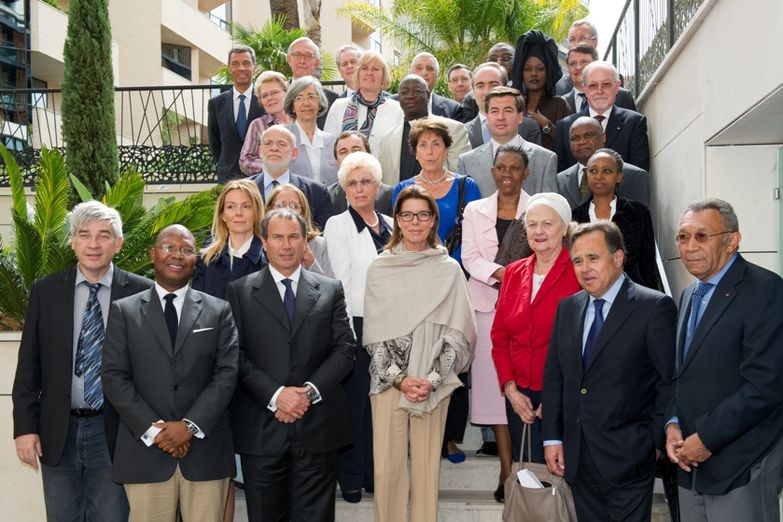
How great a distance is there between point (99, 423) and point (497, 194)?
9.60ft

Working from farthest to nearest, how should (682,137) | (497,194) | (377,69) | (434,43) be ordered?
(434,43) → (377,69) → (682,137) → (497,194)

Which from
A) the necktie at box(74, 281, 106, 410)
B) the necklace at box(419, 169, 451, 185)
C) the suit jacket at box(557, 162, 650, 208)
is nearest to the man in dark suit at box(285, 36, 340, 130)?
the necklace at box(419, 169, 451, 185)

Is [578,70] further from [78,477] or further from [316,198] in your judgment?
[78,477]

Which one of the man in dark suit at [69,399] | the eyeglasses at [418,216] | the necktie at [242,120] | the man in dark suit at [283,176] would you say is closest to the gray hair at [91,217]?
the man in dark suit at [69,399]

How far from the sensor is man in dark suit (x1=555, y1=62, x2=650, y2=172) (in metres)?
7.25

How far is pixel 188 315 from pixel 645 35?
5.94 meters

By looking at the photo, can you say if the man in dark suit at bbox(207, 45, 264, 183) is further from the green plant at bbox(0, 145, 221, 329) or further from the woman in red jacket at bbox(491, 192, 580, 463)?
the woman in red jacket at bbox(491, 192, 580, 463)

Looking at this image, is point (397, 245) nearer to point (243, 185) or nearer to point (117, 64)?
point (243, 185)

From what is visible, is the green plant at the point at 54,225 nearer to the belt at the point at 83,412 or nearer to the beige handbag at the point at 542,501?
the belt at the point at 83,412

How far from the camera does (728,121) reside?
5.26m

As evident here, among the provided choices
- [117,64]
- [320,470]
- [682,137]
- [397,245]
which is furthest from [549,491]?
[117,64]

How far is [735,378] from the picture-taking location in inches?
157

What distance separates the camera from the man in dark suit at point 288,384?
16.2 feet

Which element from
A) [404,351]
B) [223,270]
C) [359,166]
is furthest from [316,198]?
[404,351]
